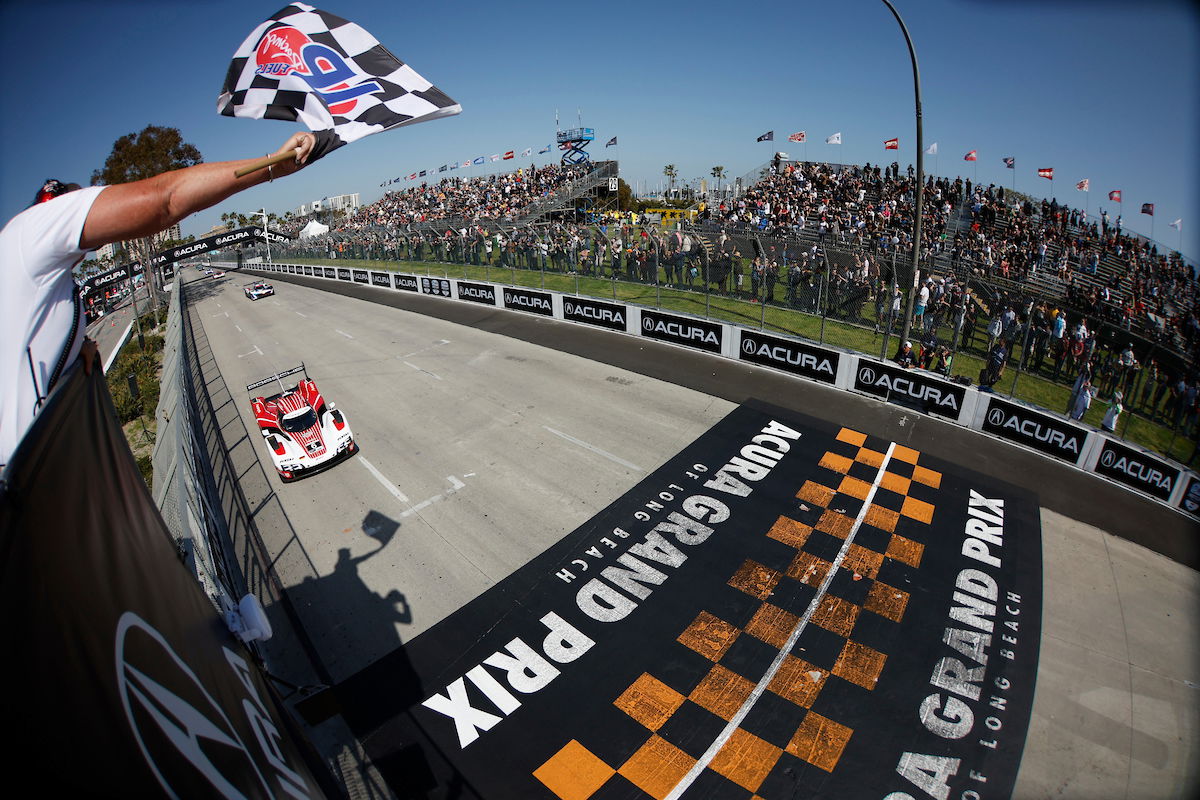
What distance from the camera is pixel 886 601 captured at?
6.85 m

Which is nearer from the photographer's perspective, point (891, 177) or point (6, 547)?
point (6, 547)

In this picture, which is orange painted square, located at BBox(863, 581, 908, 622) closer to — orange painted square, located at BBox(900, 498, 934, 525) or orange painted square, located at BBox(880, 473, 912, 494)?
orange painted square, located at BBox(900, 498, 934, 525)

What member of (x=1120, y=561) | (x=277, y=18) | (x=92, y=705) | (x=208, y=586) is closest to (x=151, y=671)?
(x=92, y=705)

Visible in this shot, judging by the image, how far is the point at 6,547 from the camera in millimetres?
898

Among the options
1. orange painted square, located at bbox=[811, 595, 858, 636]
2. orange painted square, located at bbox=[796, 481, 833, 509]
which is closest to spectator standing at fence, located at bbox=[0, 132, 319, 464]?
orange painted square, located at bbox=[811, 595, 858, 636]

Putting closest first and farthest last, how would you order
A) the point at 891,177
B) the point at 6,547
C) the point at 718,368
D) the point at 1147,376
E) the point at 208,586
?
the point at 6,547
the point at 208,586
the point at 1147,376
the point at 718,368
the point at 891,177

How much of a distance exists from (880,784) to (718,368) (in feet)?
34.3

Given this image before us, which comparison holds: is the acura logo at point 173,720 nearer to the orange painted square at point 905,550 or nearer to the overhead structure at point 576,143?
the orange painted square at point 905,550

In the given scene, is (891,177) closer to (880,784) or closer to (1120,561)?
(1120,561)

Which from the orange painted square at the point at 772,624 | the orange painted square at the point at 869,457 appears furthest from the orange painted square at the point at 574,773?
the orange painted square at the point at 869,457

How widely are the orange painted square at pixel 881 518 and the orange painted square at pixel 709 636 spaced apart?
3.12 meters

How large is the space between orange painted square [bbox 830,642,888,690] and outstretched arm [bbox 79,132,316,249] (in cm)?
664

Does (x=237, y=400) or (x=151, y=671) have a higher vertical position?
(x=151, y=671)

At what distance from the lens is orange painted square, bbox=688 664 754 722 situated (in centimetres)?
559
